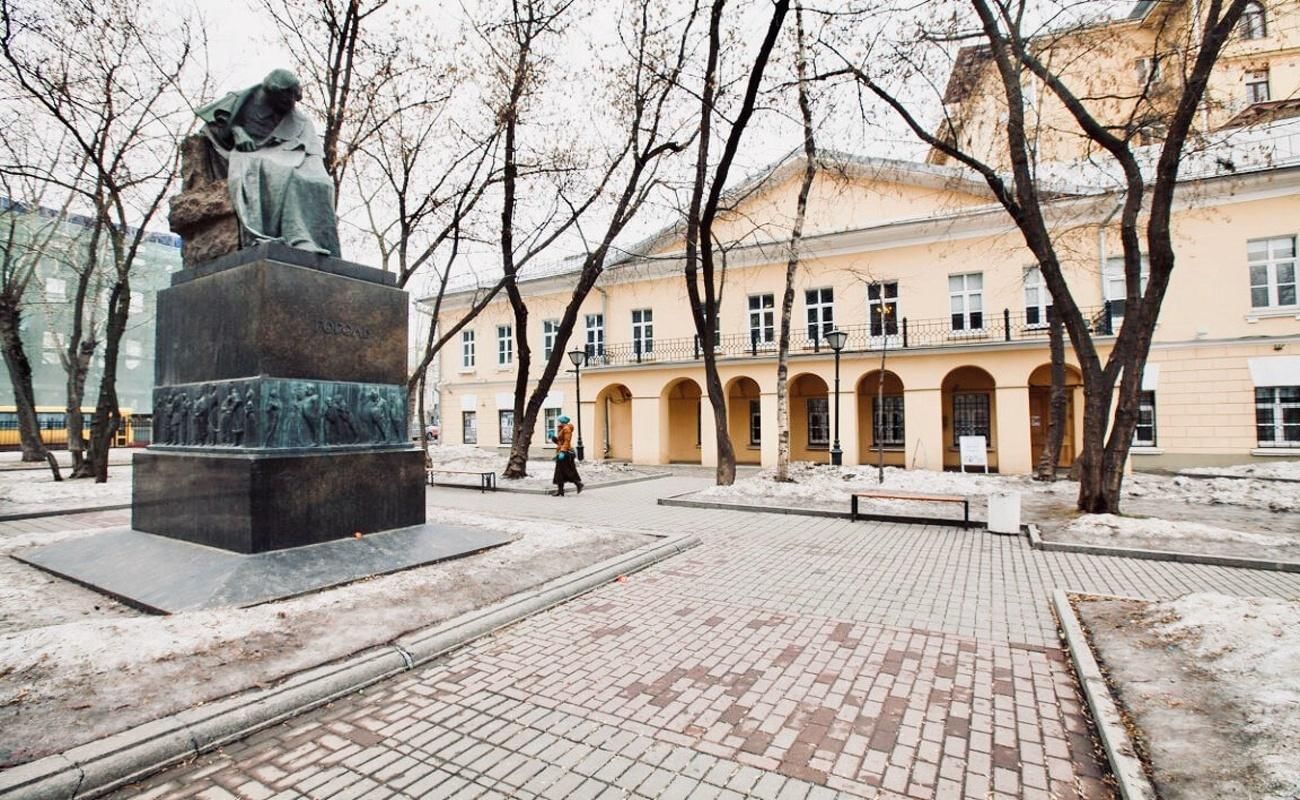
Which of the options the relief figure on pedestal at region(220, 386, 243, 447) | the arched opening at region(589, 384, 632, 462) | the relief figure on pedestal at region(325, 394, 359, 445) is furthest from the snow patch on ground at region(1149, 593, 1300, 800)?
the arched opening at region(589, 384, 632, 462)

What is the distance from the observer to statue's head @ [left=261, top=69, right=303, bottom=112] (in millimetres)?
6098

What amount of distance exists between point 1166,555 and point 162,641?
9.56m

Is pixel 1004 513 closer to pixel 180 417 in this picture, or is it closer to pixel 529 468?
pixel 180 417

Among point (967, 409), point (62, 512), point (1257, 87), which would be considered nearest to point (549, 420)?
point (967, 409)

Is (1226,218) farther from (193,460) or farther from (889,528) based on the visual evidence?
(193,460)

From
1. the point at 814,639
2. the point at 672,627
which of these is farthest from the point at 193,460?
the point at 814,639

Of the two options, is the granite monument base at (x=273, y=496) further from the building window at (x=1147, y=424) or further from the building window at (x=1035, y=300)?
the building window at (x=1147, y=424)

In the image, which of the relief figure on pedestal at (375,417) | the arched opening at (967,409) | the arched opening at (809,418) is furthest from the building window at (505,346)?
the relief figure on pedestal at (375,417)

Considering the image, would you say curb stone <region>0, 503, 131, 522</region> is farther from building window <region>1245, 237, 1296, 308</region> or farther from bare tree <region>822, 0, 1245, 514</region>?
building window <region>1245, 237, 1296, 308</region>

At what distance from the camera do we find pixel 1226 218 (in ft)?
53.5

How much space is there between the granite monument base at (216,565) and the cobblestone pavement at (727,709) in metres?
1.70

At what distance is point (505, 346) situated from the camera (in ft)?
94.0

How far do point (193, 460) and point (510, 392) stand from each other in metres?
22.4

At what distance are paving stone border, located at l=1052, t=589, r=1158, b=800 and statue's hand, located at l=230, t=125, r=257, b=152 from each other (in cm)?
816
